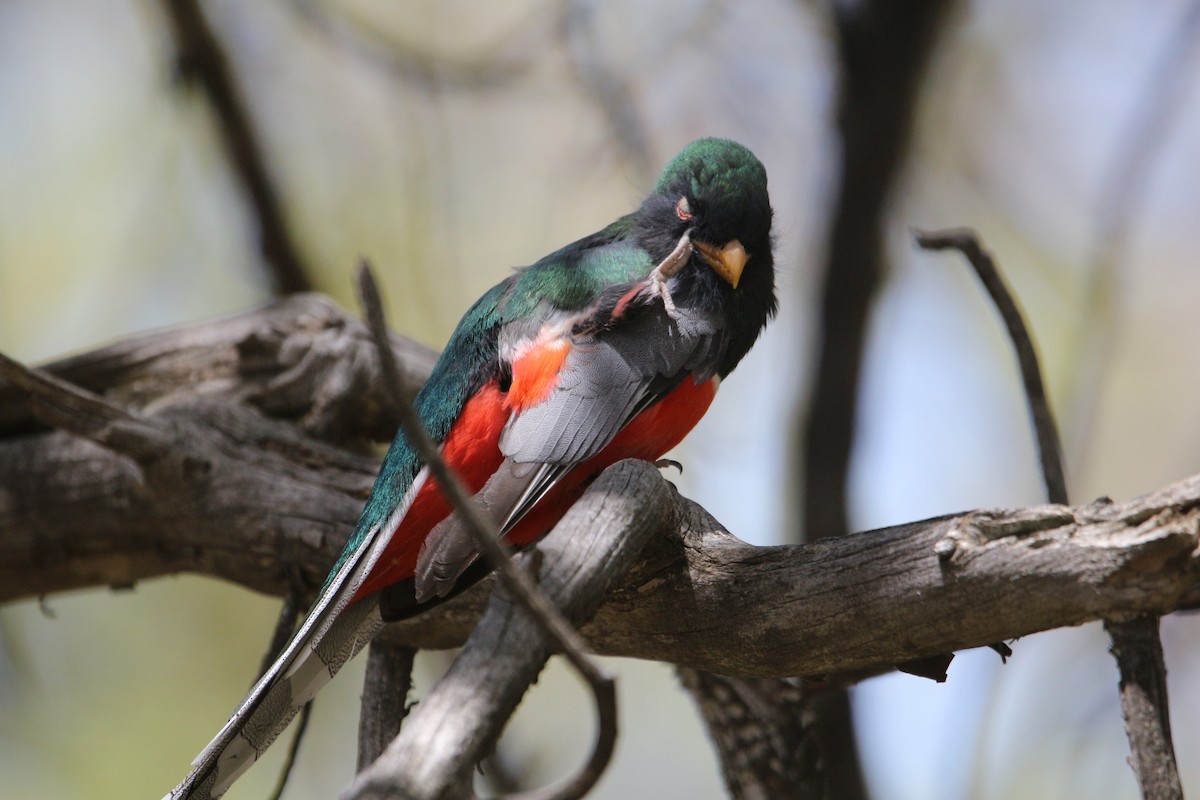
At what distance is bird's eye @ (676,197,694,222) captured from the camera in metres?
3.12

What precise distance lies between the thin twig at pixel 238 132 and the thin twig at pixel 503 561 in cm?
439

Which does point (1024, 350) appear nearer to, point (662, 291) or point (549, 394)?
point (662, 291)

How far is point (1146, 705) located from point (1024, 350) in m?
1.14

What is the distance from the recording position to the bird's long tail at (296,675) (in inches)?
93.4

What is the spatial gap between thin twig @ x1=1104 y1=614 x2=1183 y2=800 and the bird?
1184mm

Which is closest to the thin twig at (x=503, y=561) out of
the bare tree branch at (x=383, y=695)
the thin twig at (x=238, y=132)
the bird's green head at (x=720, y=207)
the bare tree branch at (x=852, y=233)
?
the bare tree branch at (x=383, y=695)

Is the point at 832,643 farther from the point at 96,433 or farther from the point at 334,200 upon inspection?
the point at 334,200

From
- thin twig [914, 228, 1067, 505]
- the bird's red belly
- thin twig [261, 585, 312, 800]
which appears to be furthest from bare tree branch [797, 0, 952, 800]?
thin twig [261, 585, 312, 800]

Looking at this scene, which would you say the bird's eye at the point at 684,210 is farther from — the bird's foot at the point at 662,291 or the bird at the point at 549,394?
the bird's foot at the point at 662,291

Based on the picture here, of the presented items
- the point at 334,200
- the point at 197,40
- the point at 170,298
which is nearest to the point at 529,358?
the point at 197,40

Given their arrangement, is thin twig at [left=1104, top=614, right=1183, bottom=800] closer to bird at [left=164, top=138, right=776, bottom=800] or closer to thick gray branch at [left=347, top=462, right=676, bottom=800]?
thick gray branch at [left=347, top=462, right=676, bottom=800]

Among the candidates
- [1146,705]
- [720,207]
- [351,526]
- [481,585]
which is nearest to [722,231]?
[720,207]

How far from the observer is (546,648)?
1.63 meters

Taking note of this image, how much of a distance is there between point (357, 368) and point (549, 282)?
1345 millimetres
